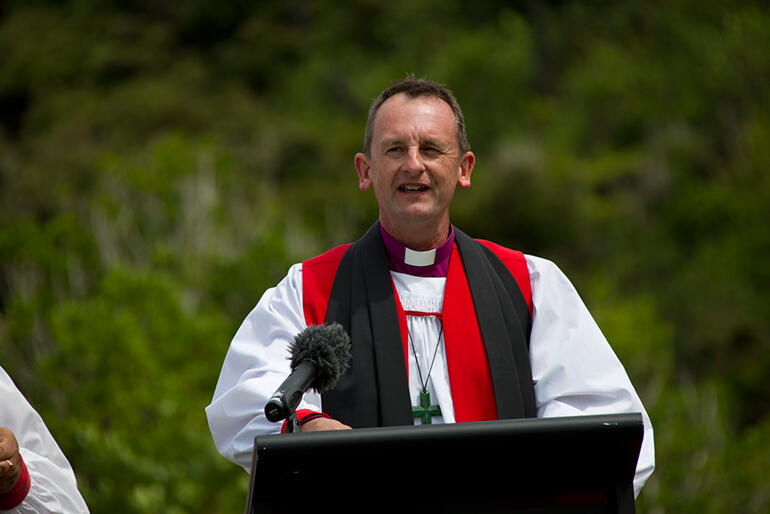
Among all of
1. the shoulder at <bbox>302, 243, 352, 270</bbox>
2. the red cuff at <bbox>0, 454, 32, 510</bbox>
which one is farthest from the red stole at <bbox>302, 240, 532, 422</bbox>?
the red cuff at <bbox>0, 454, 32, 510</bbox>

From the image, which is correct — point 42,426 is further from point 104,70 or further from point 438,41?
point 438,41

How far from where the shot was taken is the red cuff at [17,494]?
2.86 m

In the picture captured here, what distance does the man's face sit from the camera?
11.3 ft

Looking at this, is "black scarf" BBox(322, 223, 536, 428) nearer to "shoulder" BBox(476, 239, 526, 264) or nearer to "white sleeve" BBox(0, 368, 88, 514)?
"shoulder" BBox(476, 239, 526, 264)

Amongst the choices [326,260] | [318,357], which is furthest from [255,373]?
[318,357]

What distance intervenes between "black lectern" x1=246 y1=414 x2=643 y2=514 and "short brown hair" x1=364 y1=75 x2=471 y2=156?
4.69ft

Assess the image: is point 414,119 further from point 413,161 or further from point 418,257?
point 418,257

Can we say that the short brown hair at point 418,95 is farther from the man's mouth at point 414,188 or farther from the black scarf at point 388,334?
the black scarf at point 388,334

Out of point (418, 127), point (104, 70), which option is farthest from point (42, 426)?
point (104, 70)

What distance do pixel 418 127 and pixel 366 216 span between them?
22.4 metres

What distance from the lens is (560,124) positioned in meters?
30.6

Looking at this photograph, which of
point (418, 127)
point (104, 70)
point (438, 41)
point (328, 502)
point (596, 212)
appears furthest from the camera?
point (438, 41)

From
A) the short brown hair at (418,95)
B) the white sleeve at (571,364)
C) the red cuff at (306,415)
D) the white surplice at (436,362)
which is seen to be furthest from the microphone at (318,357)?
the short brown hair at (418,95)

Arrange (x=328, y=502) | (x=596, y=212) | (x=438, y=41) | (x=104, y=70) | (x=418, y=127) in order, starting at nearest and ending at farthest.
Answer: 1. (x=328, y=502)
2. (x=418, y=127)
3. (x=596, y=212)
4. (x=104, y=70)
5. (x=438, y=41)
